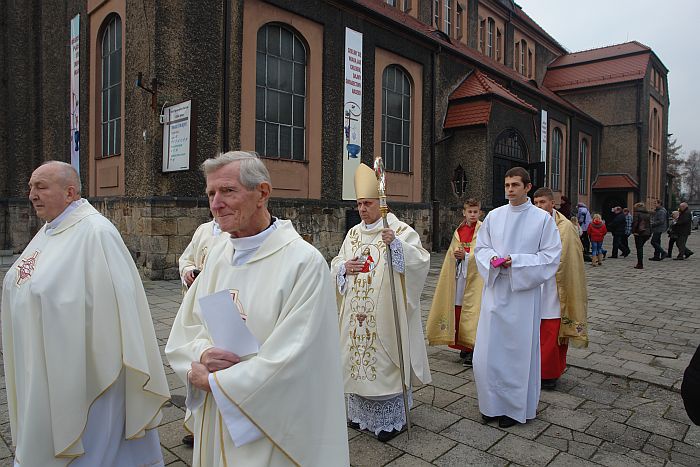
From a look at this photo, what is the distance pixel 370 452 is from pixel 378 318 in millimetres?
933

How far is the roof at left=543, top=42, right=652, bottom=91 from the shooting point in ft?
99.3

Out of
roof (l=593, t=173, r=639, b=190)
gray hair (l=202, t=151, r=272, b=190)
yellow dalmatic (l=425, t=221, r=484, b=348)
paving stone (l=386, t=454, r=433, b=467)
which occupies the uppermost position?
roof (l=593, t=173, r=639, b=190)

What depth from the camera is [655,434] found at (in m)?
3.70

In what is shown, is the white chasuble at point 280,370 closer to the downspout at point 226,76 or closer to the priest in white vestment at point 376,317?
the priest in white vestment at point 376,317

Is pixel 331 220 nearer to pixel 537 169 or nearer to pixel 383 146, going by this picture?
pixel 383 146

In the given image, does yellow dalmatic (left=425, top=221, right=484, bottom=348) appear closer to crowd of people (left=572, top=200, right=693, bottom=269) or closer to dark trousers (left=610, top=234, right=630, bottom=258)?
crowd of people (left=572, top=200, right=693, bottom=269)

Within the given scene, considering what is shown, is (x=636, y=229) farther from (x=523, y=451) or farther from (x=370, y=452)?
(x=370, y=452)

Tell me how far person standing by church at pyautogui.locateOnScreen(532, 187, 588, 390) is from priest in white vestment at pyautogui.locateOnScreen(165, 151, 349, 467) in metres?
3.15

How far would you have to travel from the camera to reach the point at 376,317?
381 cm

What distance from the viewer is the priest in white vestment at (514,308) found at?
153 inches

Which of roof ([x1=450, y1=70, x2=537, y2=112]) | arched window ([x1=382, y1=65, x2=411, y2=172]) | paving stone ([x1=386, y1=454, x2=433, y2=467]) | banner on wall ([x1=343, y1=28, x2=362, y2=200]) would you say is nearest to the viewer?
paving stone ([x1=386, y1=454, x2=433, y2=467])

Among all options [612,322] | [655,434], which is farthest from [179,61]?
[655,434]

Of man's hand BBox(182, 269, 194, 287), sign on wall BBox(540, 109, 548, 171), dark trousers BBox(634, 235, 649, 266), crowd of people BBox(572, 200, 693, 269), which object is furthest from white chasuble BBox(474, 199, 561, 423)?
sign on wall BBox(540, 109, 548, 171)

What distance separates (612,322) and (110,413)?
7.15 m
